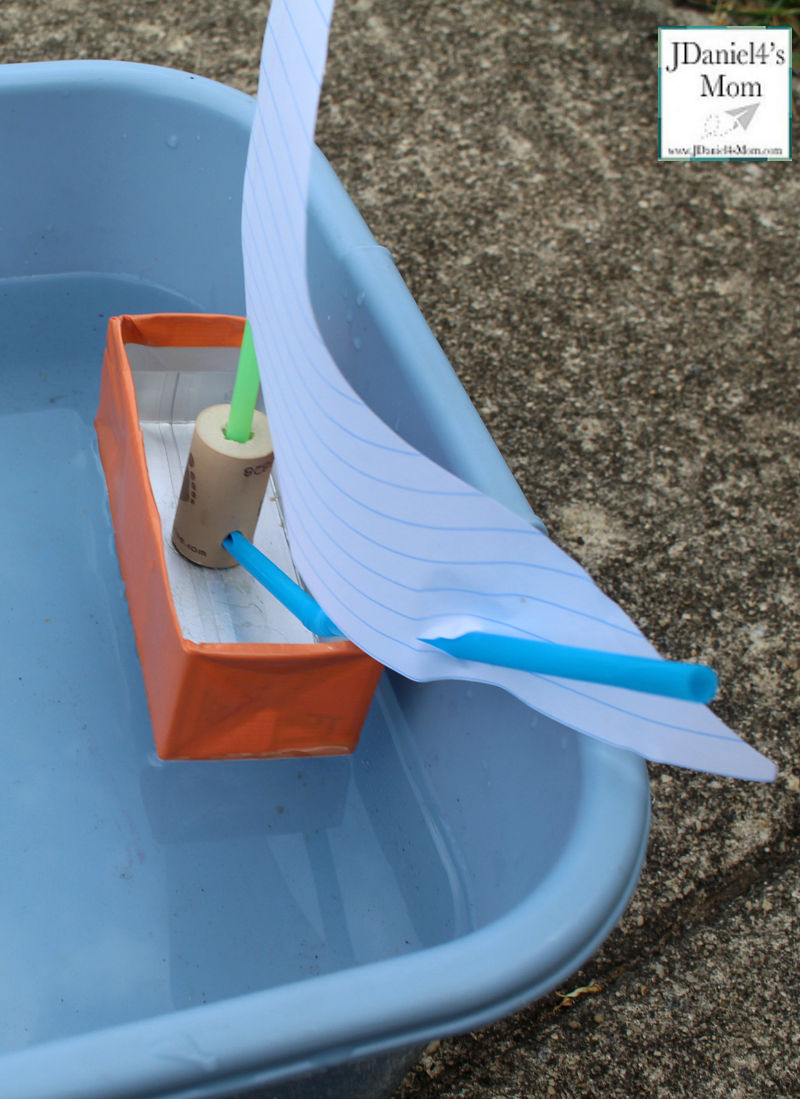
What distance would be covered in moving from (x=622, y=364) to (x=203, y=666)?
2.81 ft

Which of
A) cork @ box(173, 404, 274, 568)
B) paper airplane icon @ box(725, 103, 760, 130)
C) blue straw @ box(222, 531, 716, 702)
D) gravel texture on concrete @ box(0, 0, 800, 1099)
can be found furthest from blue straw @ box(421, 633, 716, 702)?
paper airplane icon @ box(725, 103, 760, 130)

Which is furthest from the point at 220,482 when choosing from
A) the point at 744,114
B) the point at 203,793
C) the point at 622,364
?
the point at 744,114

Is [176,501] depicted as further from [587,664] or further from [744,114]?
[744,114]

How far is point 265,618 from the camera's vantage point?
0.66m

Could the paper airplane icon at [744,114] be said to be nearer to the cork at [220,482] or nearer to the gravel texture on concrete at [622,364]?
the gravel texture on concrete at [622,364]

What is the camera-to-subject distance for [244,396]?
0.57 metres

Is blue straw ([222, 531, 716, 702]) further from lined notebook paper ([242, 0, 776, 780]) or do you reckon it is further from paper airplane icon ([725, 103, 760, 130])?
paper airplane icon ([725, 103, 760, 130])

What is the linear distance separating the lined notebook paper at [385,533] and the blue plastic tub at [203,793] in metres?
0.09

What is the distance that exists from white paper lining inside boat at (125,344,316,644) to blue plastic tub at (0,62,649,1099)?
89mm

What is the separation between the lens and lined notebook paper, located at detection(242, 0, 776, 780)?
1.28ft

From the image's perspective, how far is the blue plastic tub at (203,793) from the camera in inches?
16.7

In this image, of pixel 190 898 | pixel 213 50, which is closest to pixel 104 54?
pixel 213 50

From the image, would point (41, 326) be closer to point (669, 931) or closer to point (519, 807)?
point (519, 807)

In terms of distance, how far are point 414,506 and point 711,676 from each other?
0.44 ft
